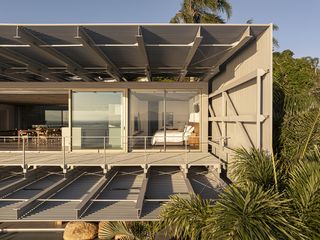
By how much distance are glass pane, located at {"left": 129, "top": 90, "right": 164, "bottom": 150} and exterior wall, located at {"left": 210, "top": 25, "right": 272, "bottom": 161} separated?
2670mm

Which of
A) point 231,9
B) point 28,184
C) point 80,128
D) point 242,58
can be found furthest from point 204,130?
point 231,9

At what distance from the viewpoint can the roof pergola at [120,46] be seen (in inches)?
238

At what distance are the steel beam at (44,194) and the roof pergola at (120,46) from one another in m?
3.67

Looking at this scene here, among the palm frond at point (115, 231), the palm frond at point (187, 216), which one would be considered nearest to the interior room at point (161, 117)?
the palm frond at point (115, 231)

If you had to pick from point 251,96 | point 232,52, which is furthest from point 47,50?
point 251,96

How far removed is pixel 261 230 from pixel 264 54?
422cm

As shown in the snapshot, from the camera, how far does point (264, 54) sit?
243 inches

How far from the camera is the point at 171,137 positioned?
10.8 m

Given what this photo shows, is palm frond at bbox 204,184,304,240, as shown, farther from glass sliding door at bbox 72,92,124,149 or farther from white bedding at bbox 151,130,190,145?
glass sliding door at bbox 72,92,124,149

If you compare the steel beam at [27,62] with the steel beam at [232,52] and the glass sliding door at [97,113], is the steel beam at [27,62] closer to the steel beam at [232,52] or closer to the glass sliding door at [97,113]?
the glass sliding door at [97,113]

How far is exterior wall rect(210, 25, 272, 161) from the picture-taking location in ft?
19.8

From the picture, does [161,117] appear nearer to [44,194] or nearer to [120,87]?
[120,87]

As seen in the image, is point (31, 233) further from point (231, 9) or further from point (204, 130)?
point (231, 9)

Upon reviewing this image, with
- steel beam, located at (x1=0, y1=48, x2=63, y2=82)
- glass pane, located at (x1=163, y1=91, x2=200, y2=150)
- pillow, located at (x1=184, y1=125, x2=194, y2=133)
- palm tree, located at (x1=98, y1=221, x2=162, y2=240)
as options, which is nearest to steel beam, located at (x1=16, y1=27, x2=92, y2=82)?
steel beam, located at (x1=0, y1=48, x2=63, y2=82)
